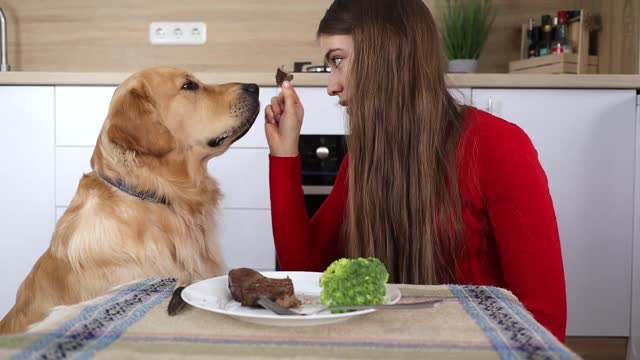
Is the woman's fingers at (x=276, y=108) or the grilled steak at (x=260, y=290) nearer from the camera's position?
the grilled steak at (x=260, y=290)

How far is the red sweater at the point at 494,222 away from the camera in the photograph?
117 centimetres

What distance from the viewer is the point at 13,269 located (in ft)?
8.21

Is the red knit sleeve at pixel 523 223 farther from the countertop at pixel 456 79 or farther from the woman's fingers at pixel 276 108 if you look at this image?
the countertop at pixel 456 79

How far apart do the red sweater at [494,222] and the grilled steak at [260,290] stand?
63 cm

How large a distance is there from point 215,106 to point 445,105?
59 cm

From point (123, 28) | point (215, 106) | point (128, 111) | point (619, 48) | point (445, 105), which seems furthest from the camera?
point (123, 28)

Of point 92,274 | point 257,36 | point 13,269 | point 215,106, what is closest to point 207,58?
point 257,36

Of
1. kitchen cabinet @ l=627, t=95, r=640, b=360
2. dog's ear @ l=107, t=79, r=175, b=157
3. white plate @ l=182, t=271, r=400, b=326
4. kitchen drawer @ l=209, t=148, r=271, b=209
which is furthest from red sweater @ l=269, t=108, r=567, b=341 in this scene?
kitchen cabinet @ l=627, t=95, r=640, b=360

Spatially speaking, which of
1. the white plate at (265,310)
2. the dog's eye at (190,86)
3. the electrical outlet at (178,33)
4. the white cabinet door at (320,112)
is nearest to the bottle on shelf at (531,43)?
the white cabinet door at (320,112)

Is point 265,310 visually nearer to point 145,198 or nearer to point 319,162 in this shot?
point 145,198

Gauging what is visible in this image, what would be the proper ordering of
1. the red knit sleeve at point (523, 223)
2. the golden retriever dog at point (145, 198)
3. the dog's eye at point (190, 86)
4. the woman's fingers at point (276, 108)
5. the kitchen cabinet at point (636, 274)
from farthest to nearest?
1. the kitchen cabinet at point (636, 274)
2. the dog's eye at point (190, 86)
3. the woman's fingers at point (276, 108)
4. the golden retriever dog at point (145, 198)
5. the red knit sleeve at point (523, 223)

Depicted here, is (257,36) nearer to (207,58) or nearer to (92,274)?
(207,58)

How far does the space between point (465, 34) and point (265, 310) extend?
238 centimetres

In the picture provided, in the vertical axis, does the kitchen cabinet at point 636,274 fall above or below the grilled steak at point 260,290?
below
